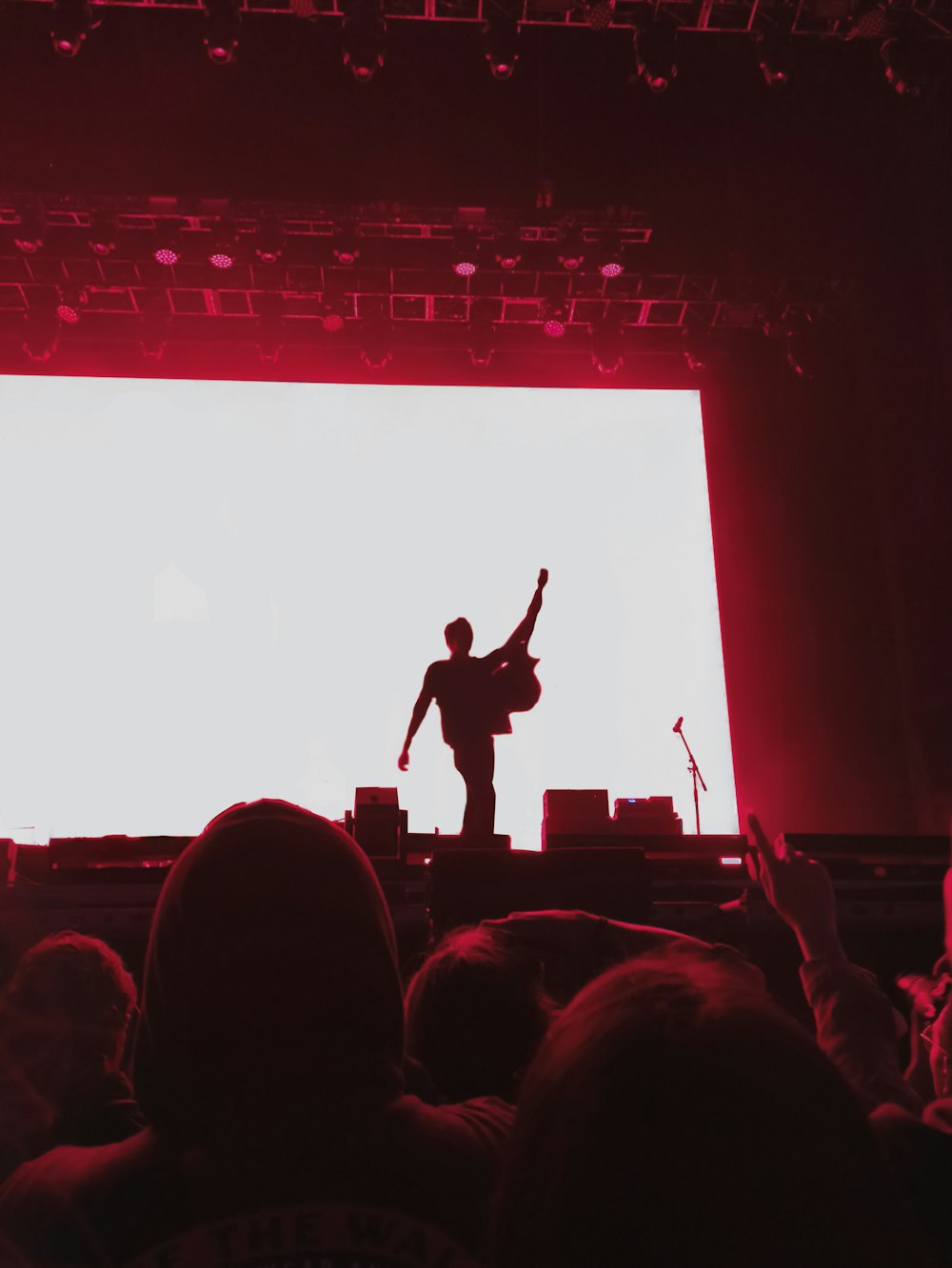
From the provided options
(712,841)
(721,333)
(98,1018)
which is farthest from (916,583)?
(98,1018)

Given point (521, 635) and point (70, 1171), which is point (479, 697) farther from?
point (70, 1171)

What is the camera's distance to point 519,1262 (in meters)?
0.59

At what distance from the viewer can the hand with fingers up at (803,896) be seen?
145 centimetres

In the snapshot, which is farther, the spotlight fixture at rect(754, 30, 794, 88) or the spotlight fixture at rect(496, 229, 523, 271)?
the spotlight fixture at rect(496, 229, 523, 271)

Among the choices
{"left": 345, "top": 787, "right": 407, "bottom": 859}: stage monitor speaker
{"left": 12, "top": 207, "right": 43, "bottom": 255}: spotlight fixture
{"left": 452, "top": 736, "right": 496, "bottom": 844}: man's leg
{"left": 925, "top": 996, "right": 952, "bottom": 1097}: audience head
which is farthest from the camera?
{"left": 12, "top": 207, "right": 43, "bottom": 255}: spotlight fixture

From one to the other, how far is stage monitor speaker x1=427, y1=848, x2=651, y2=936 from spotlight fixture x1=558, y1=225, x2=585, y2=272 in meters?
5.09

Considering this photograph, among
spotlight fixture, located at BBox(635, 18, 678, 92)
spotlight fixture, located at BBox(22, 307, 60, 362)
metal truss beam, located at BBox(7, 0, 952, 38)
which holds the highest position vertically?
metal truss beam, located at BBox(7, 0, 952, 38)

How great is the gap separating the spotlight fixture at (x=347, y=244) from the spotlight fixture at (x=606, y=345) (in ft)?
6.39

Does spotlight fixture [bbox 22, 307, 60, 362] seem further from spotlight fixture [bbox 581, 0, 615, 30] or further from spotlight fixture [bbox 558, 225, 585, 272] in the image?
spotlight fixture [bbox 581, 0, 615, 30]

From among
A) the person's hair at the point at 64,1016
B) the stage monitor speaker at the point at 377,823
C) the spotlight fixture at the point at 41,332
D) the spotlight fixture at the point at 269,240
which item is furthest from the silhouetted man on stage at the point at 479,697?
the spotlight fixture at the point at 41,332

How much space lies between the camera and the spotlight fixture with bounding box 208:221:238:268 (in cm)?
663

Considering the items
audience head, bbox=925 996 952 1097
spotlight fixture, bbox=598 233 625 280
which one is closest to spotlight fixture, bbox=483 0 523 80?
spotlight fixture, bbox=598 233 625 280

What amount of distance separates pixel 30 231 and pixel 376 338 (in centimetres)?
241

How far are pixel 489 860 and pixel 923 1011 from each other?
107 centimetres
